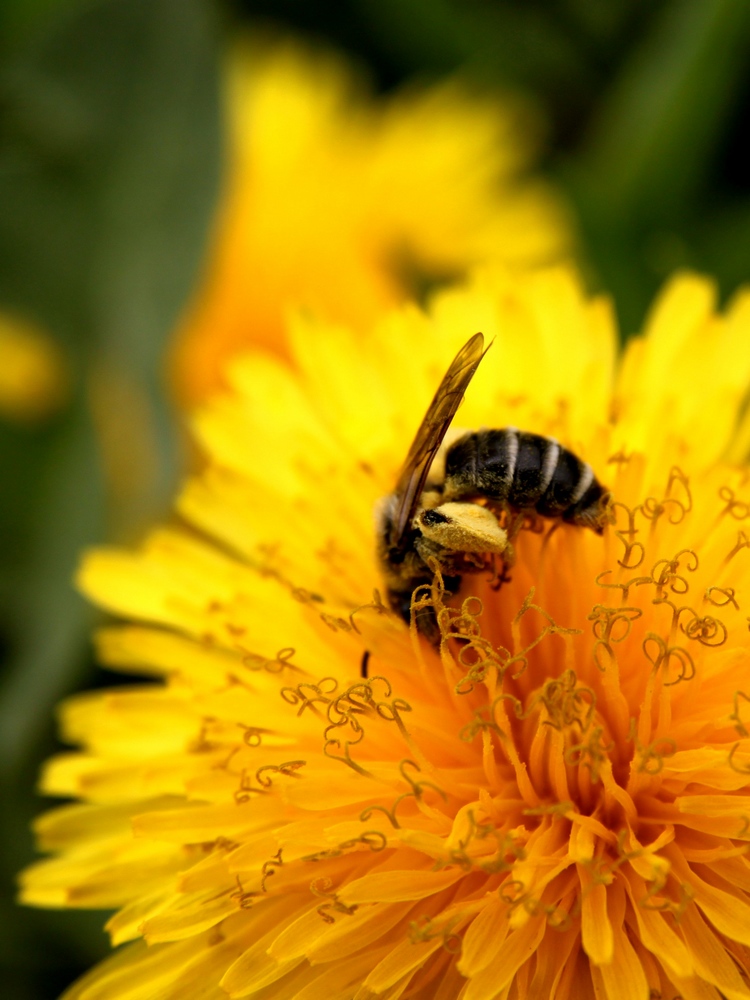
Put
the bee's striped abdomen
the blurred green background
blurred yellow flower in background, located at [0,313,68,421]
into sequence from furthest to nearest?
blurred yellow flower in background, located at [0,313,68,421]
the blurred green background
the bee's striped abdomen

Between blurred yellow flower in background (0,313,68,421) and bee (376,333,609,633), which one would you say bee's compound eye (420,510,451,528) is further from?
blurred yellow flower in background (0,313,68,421)

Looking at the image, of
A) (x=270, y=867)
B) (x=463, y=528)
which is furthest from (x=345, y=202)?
(x=270, y=867)

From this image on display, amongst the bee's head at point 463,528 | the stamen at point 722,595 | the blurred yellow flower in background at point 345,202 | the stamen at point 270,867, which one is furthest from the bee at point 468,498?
the blurred yellow flower in background at point 345,202

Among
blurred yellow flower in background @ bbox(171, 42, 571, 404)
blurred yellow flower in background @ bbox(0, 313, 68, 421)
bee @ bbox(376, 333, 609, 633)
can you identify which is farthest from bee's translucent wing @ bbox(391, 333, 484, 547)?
blurred yellow flower in background @ bbox(0, 313, 68, 421)

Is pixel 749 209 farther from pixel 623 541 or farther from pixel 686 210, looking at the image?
pixel 623 541

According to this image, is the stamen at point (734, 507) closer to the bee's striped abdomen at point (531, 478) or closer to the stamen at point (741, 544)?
the stamen at point (741, 544)

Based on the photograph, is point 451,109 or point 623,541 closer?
point 623,541

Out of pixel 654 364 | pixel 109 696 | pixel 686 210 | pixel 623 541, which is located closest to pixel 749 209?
pixel 686 210
